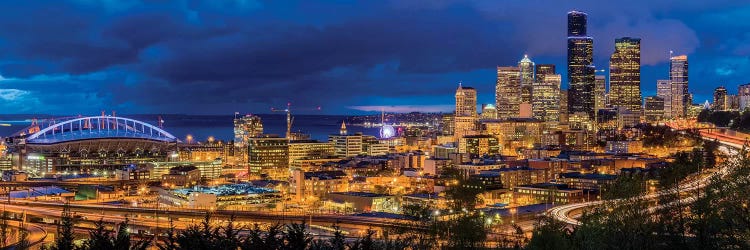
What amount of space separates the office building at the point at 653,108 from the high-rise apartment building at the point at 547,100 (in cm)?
2628

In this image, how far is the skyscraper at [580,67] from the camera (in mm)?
167000

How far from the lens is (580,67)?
16825cm

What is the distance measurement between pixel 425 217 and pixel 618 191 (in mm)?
8993

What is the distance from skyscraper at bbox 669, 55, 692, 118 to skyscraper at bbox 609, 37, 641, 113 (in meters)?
9.86

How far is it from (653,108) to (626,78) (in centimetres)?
962

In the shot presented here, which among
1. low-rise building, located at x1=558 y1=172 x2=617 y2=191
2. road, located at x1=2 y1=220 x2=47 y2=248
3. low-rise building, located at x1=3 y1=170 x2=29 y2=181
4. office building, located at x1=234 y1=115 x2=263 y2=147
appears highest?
office building, located at x1=234 y1=115 x2=263 y2=147

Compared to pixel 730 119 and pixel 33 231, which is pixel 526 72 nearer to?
pixel 730 119

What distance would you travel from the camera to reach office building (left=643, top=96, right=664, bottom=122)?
179500mm

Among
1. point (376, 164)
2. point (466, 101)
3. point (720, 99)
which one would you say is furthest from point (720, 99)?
point (376, 164)

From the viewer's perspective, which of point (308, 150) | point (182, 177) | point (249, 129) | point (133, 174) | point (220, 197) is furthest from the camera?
point (249, 129)

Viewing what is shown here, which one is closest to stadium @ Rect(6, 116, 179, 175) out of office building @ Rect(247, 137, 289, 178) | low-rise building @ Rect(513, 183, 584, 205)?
office building @ Rect(247, 137, 289, 178)

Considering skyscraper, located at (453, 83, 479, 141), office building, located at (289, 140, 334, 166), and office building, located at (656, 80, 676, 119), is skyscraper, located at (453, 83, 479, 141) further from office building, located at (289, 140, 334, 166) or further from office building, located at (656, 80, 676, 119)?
office building, located at (656, 80, 676, 119)

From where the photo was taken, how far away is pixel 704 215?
19234 millimetres

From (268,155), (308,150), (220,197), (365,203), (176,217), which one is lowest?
(176,217)
